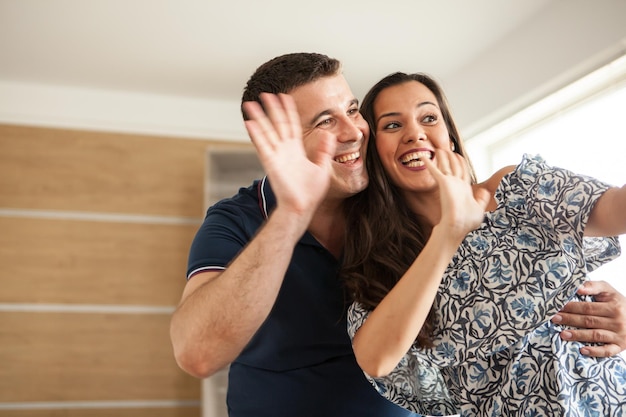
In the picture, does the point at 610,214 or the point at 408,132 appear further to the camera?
the point at 408,132

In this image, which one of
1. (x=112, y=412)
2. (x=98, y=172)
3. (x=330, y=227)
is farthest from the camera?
(x=98, y=172)

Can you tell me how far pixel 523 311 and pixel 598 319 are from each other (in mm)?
209

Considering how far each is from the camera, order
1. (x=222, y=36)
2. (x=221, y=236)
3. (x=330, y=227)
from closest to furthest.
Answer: (x=221, y=236)
(x=330, y=227)
(x=222, y=36)

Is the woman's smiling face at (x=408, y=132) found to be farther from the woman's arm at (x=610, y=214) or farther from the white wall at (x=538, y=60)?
the white wall at (x=538, y=60)

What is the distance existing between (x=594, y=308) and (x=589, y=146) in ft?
6.25

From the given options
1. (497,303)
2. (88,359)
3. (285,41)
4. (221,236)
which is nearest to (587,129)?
(285,41)

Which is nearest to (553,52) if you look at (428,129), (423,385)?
(428,129)

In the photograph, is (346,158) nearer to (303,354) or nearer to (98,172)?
(303,354)

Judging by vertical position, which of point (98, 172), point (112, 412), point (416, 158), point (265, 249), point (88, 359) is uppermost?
point (416, 158)

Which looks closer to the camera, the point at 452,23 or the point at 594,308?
the point at 594,308

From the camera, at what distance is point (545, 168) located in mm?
1335

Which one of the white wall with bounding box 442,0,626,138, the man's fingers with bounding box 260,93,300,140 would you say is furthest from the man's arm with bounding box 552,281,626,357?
the white wall with bounding box 442,0,626,138

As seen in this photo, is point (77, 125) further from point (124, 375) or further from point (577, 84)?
point (577, 84)

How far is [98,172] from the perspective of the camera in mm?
4156
